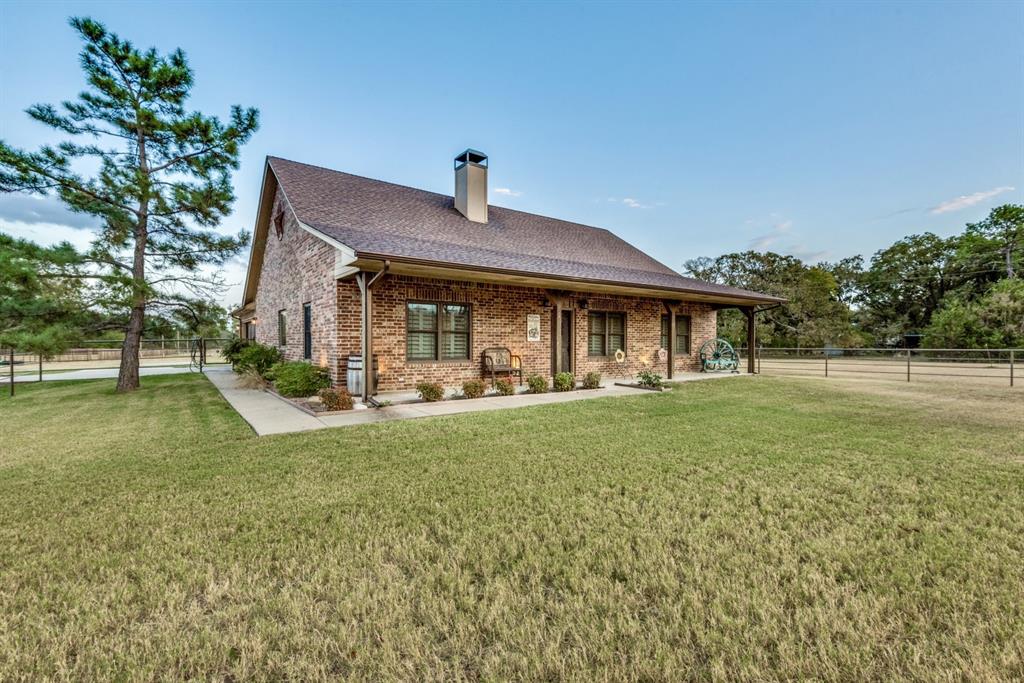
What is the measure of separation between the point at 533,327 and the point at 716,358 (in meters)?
7.29

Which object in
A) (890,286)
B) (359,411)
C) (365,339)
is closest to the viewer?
(359,411)

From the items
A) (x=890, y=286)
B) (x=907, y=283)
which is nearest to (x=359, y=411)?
(x=907, y=283)

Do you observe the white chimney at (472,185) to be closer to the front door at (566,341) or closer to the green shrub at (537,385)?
the front door at (566,341)

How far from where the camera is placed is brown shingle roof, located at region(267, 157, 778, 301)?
8.51 m

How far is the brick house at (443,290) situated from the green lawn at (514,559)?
396 centimetres

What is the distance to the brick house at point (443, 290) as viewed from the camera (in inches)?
332

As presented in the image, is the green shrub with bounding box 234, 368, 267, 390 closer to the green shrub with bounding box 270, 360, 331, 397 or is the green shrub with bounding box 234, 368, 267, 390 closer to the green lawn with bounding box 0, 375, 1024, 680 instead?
the green shrub with bounding box 270, 360, 331, 397

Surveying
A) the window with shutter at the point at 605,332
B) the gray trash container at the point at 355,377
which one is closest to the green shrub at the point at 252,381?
the gray trash container at the point at 355,377

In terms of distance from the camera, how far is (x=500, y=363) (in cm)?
983

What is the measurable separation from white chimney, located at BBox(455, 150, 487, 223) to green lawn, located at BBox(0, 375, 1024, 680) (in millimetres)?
9452

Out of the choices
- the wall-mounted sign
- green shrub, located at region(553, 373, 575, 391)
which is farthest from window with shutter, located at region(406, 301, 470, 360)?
green shrub, located at region(553, 373, 575, 391)

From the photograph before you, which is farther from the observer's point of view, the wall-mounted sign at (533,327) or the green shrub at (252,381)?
the wall-mounted sign at (533,327)

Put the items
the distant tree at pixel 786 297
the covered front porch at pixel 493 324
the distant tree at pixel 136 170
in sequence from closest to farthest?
the covered front porch at pixel 493 324
the distant tree at pixel 136 170
the distant tree at pixel 786 297

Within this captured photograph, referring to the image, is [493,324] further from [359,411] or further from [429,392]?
[359,411]
